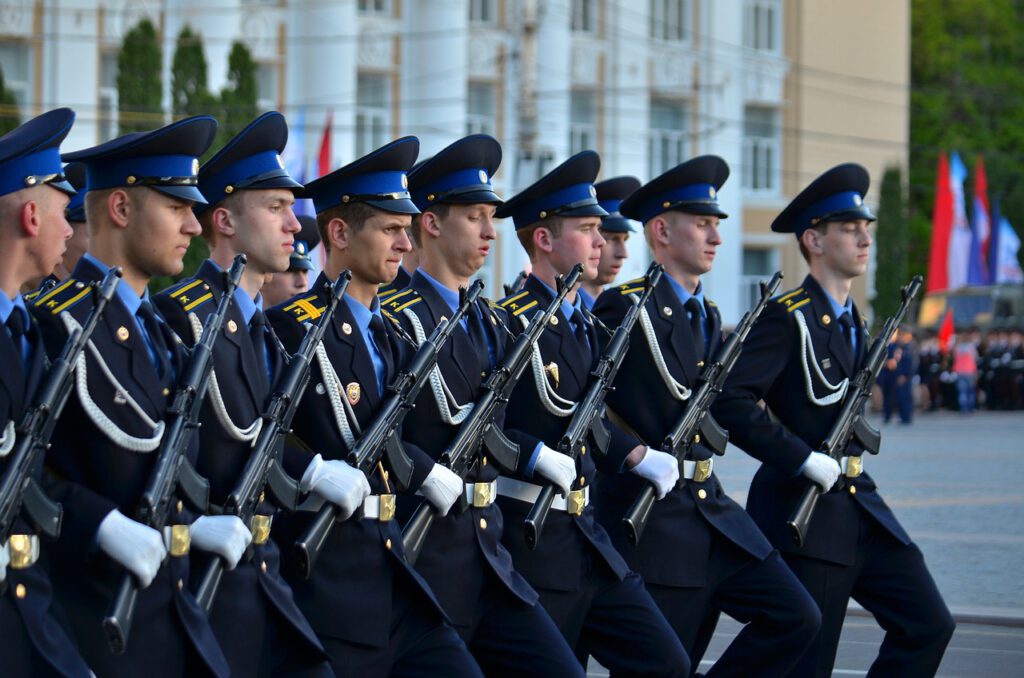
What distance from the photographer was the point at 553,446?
6457 mm

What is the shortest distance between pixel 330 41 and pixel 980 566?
936 inches

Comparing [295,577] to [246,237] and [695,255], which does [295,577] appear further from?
[695,255]

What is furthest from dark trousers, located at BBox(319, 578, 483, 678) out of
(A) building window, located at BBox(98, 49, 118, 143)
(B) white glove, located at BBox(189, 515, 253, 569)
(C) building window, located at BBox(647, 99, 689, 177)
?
(C) building window, located at BBox(647, 99, 689, 177)

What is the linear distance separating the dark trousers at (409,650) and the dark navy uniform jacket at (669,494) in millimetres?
1472

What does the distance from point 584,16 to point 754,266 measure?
741cm

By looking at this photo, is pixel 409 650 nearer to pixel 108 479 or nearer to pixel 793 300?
pixel 108 479

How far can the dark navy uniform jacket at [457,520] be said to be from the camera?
5.79m

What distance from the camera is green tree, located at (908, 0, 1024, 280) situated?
2140 inches

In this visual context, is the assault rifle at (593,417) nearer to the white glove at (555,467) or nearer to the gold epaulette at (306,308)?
the white glove at (555,467)

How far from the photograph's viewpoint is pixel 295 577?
5480 millimetres

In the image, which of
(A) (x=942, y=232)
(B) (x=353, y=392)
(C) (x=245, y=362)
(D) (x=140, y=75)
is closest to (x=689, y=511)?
(B) (x=353, y=392)

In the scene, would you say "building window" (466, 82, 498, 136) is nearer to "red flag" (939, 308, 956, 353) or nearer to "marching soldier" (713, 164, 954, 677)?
"red flag" (939, 308, 956, 353)

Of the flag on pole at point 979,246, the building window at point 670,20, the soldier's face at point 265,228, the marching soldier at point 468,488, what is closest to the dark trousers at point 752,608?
the marching soldier at point 468,488

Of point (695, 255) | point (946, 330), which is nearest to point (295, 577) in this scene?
point (695, 255)
